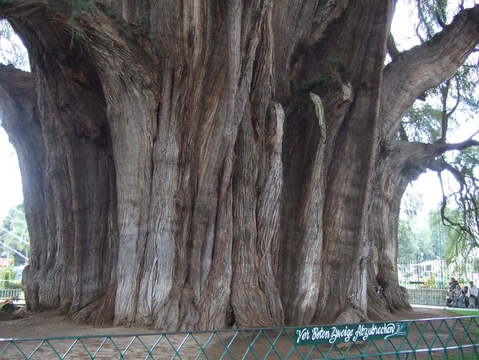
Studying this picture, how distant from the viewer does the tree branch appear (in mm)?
10578

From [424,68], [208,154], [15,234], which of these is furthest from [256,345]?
[15,234]

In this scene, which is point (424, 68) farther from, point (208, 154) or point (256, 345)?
point (256, 345)

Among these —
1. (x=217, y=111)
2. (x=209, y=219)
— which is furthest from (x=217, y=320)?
(x=217, y=111)

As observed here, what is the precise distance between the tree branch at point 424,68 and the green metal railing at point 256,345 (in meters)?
4.25

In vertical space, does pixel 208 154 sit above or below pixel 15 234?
above

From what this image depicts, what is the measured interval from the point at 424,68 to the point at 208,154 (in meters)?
5.21

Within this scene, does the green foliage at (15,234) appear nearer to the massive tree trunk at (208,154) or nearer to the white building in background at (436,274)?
the white building in background at (436,274)

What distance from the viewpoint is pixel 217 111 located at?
7992 millimetres

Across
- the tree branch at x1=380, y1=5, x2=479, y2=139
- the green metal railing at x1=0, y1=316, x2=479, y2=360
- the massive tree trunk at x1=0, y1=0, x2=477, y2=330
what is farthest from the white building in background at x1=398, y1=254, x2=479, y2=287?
the green metal railing at x1=0, y1=316, x2=479, y2=360

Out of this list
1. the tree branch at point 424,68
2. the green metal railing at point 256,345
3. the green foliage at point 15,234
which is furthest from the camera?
the green foliage at point 15,234

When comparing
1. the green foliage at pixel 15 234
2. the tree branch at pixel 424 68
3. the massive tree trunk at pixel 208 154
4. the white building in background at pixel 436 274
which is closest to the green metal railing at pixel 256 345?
the massive tree trunk at pixel 208 154

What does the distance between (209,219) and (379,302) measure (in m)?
4.51

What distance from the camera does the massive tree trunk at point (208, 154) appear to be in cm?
789

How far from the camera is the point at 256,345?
23.9ft
